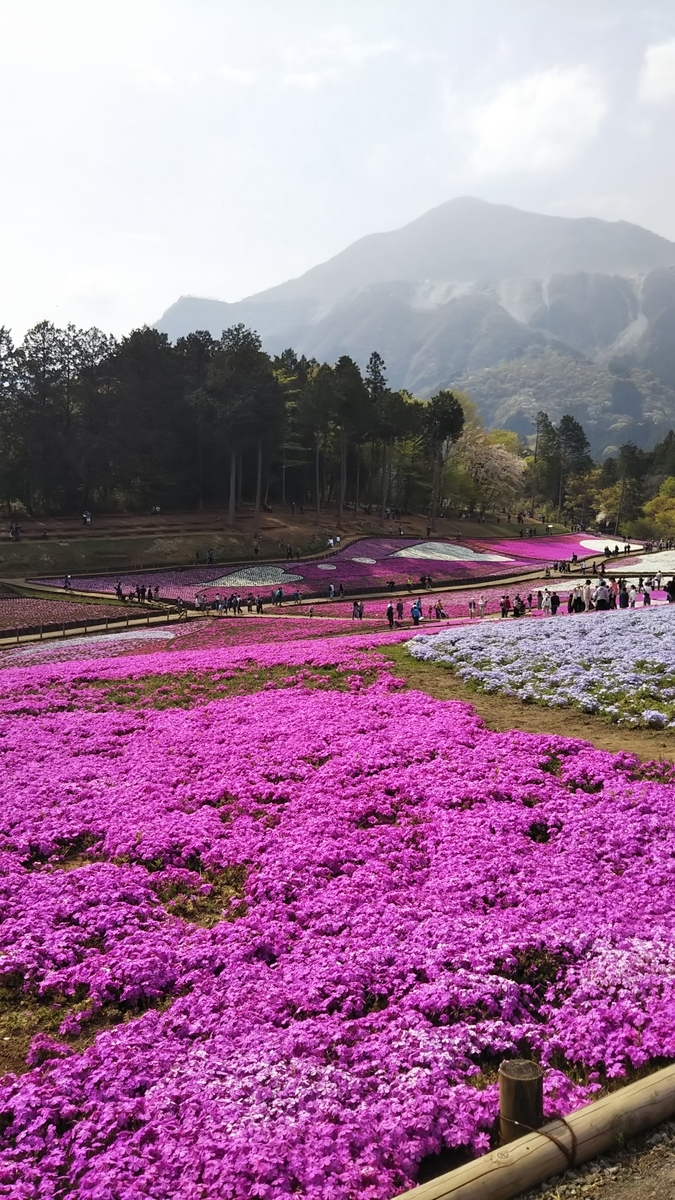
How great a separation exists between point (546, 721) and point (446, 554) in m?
55.6

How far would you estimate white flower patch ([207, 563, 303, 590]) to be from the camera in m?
56.5

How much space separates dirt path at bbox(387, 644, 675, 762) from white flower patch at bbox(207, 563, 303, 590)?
1366 inches

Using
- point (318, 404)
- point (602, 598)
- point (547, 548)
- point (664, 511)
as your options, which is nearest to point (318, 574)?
point (318, 404)

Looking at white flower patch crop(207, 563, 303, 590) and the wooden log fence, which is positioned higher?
white flower patch crop(207, 563, 303, 590)

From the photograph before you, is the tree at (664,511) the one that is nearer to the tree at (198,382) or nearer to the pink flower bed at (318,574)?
the pink flower bed at (318,574)

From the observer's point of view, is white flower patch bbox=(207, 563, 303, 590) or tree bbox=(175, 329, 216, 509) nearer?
white flower patch bbox=(207, 563, 303, 590)

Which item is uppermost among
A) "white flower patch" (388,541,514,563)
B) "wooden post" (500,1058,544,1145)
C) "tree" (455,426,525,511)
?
"tree" (455,426,525,511)

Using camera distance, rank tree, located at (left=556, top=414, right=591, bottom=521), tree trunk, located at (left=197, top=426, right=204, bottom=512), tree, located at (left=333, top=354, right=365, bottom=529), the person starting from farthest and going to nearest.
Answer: tree, located at (left=556, top=414, right=591, bottom=521) < tree trunk, located at (left=197, top=426, right=204, bottom=512) < tree, located at (left=333, top=354, right=365, bottom=529) < the person

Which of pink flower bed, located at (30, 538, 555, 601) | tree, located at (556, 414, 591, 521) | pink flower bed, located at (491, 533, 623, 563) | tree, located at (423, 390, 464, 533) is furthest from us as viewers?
tree, located at (556, 414, 591, 521)

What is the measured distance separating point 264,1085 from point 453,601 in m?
42.4

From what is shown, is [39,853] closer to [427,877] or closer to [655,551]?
[427,877]

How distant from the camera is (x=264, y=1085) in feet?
22.9

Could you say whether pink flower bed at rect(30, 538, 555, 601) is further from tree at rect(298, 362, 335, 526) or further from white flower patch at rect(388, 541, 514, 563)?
tree at rect(298, 362, 335, 526)

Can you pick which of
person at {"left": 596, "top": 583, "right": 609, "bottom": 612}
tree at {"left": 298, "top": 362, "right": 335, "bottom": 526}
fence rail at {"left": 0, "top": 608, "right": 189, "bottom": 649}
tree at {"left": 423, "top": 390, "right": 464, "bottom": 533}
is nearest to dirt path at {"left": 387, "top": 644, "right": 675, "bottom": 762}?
person at {"left": 596, "top": 583, "right": 609, "bottom": 612}
